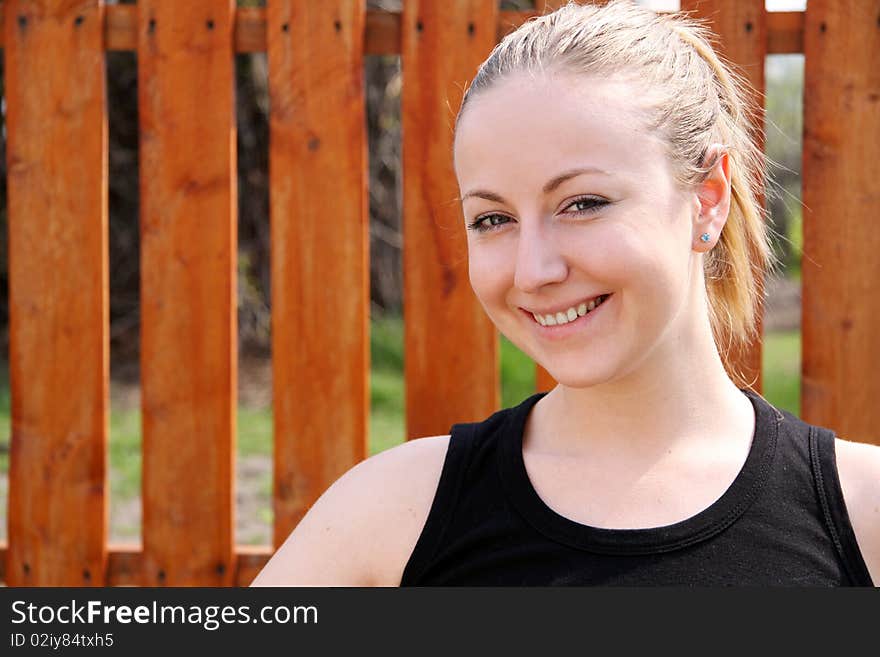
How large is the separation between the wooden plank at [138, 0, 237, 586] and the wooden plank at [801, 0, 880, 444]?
1.50 m

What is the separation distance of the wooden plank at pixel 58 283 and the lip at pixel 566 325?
1653mm

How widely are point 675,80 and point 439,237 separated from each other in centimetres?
119

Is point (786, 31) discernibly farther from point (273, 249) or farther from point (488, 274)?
point (488, 274)

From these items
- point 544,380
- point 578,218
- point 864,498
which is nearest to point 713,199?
point 578,218

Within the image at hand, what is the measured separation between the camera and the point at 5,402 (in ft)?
19.9

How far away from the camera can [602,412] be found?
5.07 feet

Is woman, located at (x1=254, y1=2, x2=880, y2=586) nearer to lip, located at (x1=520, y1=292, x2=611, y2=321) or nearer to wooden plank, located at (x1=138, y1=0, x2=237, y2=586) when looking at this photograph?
lip, located at (x1=520, y1=292, x2=611, y2=321)

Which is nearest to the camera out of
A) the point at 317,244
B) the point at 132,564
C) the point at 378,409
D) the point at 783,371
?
the point at 317,244

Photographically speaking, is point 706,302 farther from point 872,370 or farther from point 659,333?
point 872,370

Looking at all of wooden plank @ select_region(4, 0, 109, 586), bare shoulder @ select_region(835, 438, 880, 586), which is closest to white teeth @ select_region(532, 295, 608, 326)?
bare shoulder @ select_region(835, 438, 880, 586)

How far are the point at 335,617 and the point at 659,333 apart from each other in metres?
0.62

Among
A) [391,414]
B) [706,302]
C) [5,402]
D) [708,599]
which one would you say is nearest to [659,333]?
[706,302]

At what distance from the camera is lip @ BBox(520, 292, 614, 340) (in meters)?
1.42

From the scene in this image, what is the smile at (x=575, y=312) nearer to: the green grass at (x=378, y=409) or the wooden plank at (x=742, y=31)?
the wooden plank at (x=742, y=31)
